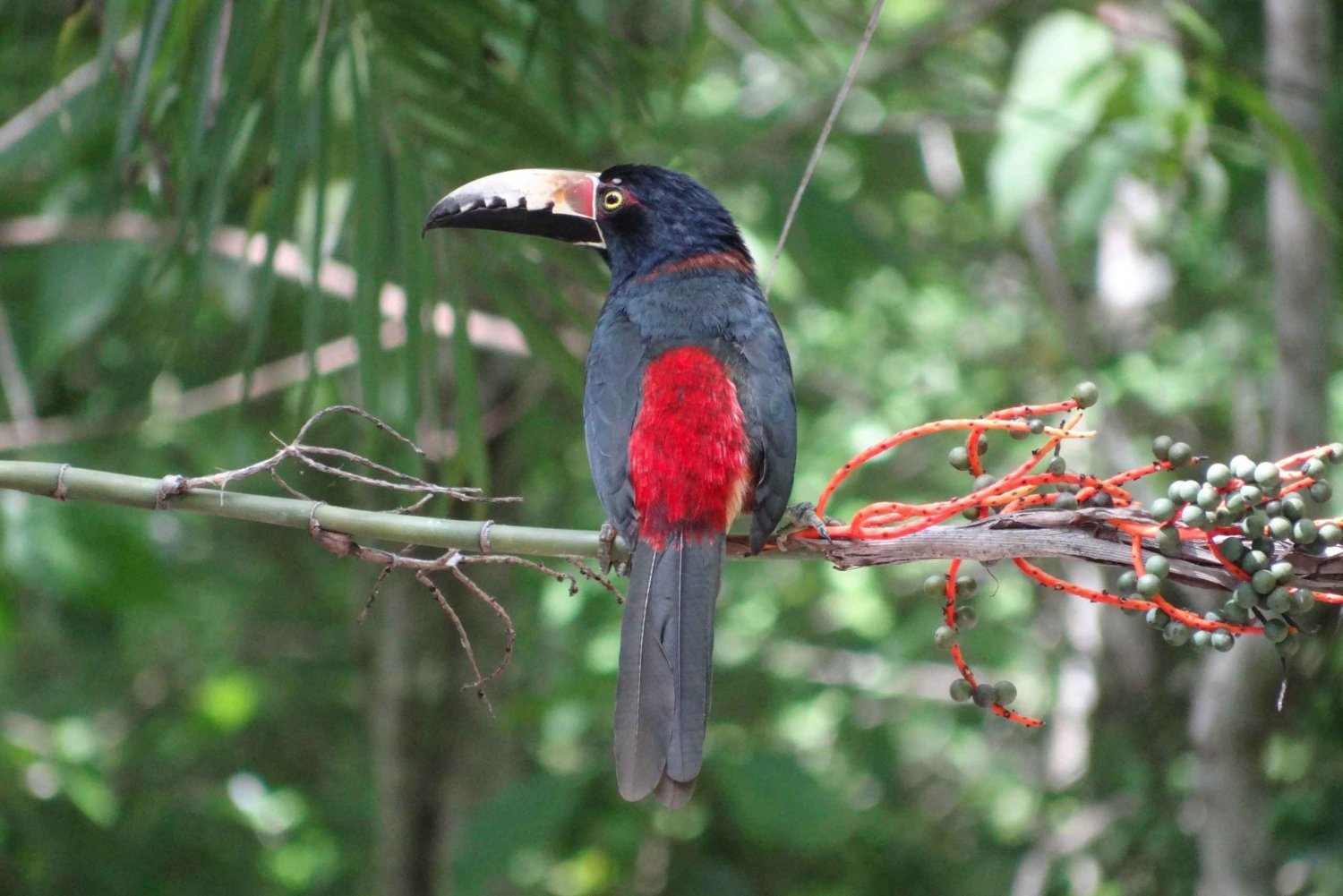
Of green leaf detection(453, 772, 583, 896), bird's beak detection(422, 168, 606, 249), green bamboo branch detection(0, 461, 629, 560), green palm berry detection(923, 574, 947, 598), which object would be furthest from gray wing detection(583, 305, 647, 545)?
green leaf detection(453, 772, 583, 896)

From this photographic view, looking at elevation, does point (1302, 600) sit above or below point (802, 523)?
below

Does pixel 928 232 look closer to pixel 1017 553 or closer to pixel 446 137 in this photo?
pixel 446 137

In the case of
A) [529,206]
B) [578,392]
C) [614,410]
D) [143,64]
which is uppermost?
[529,206]

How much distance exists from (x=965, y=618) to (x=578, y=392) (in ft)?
4.73

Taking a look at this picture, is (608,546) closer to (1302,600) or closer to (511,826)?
(1302,600)

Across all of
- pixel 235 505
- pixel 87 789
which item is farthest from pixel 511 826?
pixel 235 505

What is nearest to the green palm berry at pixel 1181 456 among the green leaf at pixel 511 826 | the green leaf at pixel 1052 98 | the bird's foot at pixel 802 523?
the bird's foot at pixel 802 523

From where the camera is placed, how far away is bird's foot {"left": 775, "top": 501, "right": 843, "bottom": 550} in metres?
2.02

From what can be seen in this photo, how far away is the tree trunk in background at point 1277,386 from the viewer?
12.6ft

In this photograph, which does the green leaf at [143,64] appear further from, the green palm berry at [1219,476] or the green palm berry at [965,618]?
the green palm berry at [1219,476]

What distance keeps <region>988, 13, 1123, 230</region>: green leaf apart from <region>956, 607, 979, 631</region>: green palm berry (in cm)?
224

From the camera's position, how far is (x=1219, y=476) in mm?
1600

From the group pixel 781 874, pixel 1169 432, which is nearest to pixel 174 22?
pixel 1169 432

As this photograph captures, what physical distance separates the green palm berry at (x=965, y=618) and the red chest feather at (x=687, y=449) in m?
0.63
